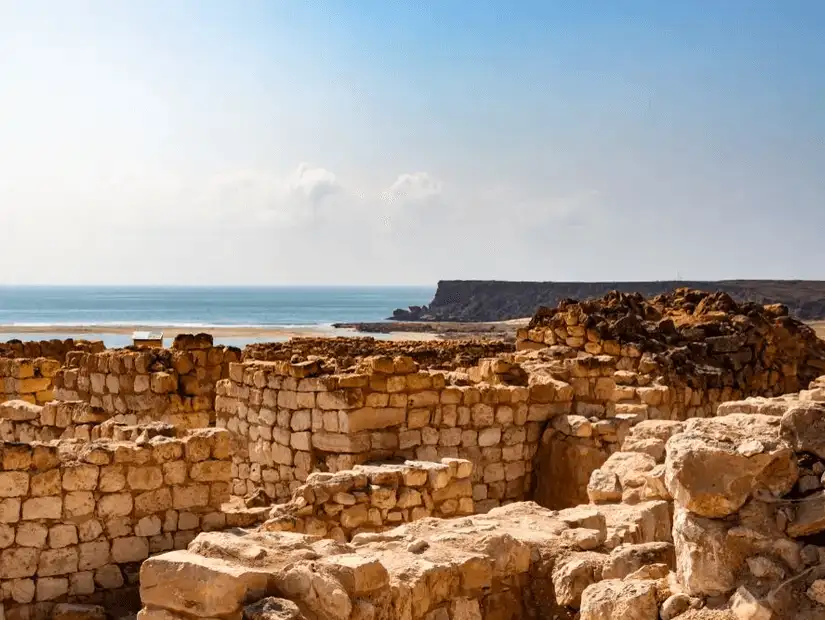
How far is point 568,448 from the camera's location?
31.4ft

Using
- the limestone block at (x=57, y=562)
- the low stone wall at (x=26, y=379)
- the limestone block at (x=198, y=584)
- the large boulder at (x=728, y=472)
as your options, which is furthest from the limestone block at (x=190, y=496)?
the low stone wall at (x=26, y=379)

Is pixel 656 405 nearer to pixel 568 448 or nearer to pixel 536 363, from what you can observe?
pixel 536 363

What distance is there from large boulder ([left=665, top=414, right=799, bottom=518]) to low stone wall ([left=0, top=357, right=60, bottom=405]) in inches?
405

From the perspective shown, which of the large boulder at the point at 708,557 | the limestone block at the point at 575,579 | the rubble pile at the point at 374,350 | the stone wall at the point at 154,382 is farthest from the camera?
the rubble pile at the point at 374,350

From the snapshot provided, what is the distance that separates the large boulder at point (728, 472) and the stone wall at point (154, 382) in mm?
8104

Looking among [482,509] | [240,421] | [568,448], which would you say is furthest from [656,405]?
[240,421]

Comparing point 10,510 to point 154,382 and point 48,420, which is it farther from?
point 154,382

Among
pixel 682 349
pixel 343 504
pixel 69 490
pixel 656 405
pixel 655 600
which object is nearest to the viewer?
pixel 655 600

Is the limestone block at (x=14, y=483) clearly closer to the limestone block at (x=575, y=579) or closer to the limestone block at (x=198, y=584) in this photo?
the limestone block at (x=198, y=584)

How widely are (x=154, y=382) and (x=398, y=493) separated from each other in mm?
4802

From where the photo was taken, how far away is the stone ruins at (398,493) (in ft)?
12.9

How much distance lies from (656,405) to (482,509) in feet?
10.7

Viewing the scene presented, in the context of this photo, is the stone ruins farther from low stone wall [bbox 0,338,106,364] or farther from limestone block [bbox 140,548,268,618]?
low stone wall [bbox 0,338,106,364]

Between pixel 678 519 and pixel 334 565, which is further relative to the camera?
pixel 334 565
